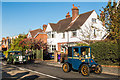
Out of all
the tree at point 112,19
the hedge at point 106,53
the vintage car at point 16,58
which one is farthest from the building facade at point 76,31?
the vintage car at point 16,58

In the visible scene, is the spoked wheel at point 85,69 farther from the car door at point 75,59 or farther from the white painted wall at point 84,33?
the white painted wall at point 84,33

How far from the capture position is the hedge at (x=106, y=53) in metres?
16.4

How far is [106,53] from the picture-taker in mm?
16953

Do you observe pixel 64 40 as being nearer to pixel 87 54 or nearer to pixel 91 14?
pixel 91 14

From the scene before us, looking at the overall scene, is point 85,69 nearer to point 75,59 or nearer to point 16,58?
point 75,59

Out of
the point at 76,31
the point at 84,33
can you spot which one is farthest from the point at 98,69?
the point at 76,31

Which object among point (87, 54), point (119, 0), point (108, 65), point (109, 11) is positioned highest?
point (119, 0)

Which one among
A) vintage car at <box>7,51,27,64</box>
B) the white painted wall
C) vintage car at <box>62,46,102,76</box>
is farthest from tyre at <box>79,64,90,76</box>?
the white painted wall

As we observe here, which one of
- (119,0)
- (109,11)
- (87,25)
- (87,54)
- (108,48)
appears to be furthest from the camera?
(87,25)

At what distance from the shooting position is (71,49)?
1285cm

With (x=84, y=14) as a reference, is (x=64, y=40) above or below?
below

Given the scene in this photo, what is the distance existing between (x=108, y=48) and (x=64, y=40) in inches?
727

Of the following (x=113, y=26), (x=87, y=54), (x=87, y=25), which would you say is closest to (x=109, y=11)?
(x=113, y=26)

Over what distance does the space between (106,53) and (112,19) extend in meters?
4.92
